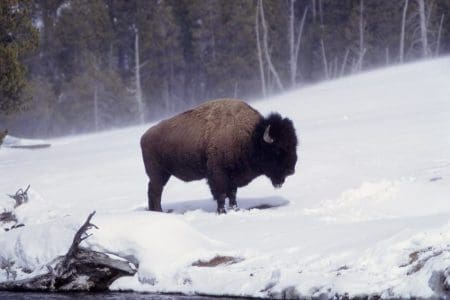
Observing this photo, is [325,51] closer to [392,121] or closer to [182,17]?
[182,17]

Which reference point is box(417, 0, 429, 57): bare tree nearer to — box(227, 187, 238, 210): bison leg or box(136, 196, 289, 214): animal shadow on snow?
box(136, 196, 289, 214): animal shadow on snow

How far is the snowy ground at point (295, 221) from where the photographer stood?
7.39 m

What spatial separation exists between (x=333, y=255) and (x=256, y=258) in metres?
0.90

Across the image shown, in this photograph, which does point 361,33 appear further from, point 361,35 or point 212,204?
point 212,204

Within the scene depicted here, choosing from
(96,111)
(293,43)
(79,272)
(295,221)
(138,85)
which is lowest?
(79,272)

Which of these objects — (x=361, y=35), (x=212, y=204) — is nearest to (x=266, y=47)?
(x=361, y=35)

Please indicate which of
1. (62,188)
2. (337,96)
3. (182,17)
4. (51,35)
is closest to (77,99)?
(51,35)

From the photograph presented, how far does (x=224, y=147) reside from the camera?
1211 cm

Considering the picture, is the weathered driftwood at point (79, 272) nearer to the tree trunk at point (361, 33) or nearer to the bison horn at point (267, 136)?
the bison horn at point (267, 136)

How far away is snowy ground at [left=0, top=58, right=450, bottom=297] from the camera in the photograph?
7387 millimetres

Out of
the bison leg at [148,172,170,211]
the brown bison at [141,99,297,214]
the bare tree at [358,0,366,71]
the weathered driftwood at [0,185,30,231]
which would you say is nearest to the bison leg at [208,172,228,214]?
the brown bison at [141,99,297,214]

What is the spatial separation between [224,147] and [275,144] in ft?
2.46

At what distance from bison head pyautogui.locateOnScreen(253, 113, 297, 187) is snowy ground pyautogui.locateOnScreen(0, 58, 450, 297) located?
0.60 metres

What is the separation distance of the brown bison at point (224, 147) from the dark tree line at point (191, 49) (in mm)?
35734
